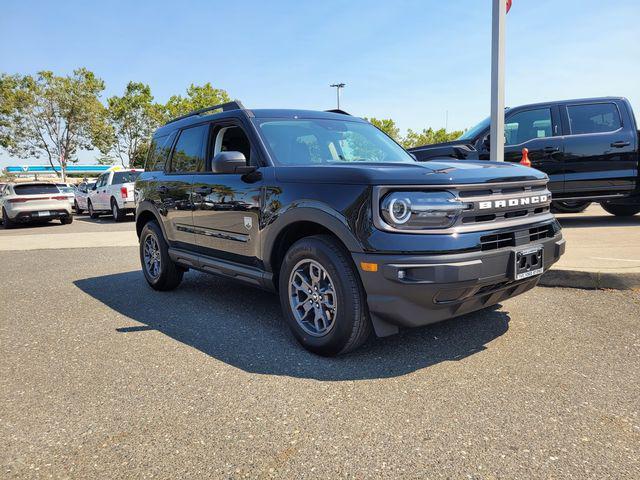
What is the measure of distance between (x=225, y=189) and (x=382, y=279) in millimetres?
1880

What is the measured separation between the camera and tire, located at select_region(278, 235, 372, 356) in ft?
10.1

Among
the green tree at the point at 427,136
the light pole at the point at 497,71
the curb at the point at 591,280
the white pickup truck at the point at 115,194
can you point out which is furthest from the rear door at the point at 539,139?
the green tree at the point at 427,136

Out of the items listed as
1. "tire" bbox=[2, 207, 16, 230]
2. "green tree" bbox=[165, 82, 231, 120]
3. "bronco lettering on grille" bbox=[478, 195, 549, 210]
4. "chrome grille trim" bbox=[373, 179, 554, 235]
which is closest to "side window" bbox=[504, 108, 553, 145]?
"bronco lettering on grille" bbox=[478, 195, 549, 210]

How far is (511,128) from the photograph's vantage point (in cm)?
873

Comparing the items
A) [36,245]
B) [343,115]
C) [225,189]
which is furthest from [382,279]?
[36,245]

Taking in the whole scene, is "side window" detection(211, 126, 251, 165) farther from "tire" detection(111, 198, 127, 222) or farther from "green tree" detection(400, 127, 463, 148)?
"green tree" detection(400, 127, 463, 148)

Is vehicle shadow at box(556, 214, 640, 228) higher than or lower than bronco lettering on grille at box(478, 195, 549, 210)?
lower

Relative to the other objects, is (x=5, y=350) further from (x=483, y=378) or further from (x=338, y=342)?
(x=483, y=378)

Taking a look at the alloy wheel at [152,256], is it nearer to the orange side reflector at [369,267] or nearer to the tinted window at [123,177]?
the orange side reflector at [369,267]

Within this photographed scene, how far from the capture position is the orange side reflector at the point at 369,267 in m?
2.89

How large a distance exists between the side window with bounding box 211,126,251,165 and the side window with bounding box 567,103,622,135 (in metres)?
6.52

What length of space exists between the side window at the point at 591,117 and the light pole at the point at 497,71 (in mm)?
2368

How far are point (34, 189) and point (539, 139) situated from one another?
1514cm

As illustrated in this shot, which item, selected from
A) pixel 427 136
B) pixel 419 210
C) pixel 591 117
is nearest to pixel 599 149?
pixel 591 117
